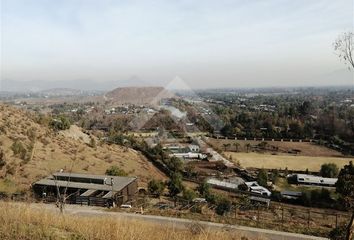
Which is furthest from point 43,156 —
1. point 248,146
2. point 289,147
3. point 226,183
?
point 289,147

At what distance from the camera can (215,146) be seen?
5328cm

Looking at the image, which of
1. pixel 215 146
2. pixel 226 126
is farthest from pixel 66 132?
pixel 226 126

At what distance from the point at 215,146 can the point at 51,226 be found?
4862 centimetres

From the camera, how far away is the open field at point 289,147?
170 ft

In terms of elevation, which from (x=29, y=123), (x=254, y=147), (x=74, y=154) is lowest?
(x=254, y=147)

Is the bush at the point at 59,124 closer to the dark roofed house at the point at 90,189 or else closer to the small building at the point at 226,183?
the small building at the point at 226,183

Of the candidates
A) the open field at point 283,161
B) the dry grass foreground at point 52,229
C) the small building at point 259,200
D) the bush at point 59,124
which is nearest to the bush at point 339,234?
the dry grass foreground at point 52,229

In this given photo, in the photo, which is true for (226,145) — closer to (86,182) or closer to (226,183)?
(226,183)

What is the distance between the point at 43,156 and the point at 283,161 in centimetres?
3126

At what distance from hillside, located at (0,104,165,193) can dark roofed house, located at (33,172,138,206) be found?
1819mm

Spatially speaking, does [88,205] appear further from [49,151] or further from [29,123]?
[29,123]

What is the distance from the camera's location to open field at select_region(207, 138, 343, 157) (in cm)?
5181

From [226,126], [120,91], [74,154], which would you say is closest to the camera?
[74,154]

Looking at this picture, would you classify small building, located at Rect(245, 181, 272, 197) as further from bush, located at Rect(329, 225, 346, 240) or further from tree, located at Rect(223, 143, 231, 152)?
tree, located at Rect(223, 143, 231, 152)
